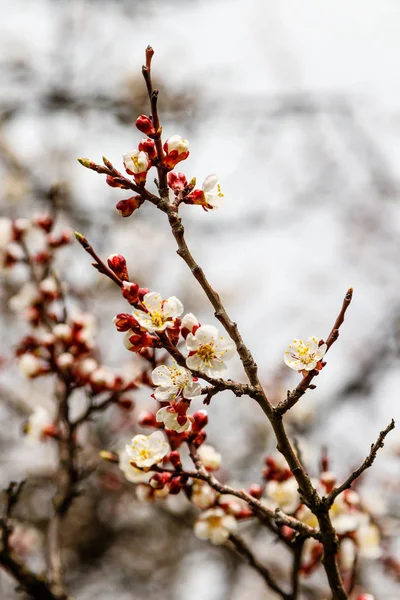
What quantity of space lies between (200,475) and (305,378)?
0.45 meters

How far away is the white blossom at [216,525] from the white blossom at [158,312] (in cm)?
85

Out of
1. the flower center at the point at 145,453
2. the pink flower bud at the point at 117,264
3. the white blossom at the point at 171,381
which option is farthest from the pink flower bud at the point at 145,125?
the flower center at the point at 145,453

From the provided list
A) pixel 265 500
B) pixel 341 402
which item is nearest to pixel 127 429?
pixel 341 402

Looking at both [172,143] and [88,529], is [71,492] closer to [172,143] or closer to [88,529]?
[172,143]

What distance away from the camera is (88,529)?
5.44 metres

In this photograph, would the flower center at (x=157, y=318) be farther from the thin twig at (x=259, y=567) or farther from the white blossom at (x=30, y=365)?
the white blossom at (x=30, y=365)

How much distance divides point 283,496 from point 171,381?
869 millimetres

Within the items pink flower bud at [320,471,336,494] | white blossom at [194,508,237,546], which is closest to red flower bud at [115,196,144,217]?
white blossom at [194,508,237,546]

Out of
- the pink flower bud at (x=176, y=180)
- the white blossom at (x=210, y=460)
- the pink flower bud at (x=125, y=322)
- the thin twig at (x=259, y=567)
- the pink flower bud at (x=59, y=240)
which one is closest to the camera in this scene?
the pink flower bud at (x=125, y=322)

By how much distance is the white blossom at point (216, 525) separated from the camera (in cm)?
187

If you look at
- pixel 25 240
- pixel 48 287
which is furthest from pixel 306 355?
pixel 25 240

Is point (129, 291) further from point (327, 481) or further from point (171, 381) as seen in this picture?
point (327, 481)

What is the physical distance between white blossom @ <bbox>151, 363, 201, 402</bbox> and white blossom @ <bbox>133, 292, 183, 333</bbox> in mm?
106

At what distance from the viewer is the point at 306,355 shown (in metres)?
1.36
